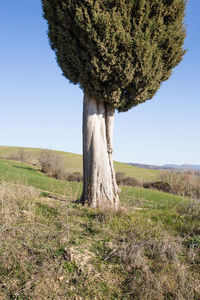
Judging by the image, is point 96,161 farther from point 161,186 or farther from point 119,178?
point 119,178

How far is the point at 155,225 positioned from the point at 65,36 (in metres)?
5.95

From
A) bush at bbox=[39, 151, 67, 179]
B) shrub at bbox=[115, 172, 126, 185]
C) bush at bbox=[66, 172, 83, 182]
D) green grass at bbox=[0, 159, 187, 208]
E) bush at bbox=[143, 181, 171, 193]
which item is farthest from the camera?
shrub at bbox=[115, 172, 126, 185]

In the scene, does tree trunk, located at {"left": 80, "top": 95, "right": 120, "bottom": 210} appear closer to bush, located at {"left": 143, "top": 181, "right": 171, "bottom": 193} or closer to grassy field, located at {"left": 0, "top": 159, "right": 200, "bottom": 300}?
grassy field, located at {"left": 0, "top": 159, "right": 200, "bottom": 300}

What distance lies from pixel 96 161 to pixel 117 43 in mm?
3477

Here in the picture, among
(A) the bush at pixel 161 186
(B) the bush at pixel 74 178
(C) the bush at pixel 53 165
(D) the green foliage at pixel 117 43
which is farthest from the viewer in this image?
(C) the bush at pixel 53 165

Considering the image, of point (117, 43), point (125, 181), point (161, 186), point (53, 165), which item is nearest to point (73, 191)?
point (117, 43)

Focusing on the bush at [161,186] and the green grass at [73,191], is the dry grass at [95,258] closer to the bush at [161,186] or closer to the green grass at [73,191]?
the green grass at [73,191]

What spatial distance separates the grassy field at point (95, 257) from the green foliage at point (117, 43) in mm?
3800

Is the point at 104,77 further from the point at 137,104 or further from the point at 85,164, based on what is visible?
the point at 85,164

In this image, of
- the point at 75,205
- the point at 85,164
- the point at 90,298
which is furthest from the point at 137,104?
the point at 90,298

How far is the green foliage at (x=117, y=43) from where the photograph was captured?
6.70m

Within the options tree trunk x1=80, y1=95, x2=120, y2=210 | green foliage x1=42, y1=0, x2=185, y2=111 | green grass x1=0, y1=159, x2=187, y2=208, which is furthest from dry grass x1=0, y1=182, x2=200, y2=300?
green foliage x1=42, y1=0, x2=185, y2=111

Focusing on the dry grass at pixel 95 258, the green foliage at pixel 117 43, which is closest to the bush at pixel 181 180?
the green foliage at pixel 117 43

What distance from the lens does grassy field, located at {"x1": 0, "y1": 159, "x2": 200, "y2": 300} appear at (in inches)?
143
